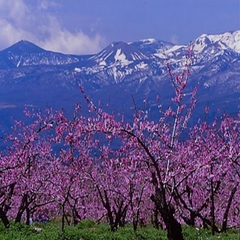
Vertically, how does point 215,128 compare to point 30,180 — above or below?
above

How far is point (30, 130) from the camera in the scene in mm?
22125

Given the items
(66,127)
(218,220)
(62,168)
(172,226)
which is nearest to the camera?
(172,226)

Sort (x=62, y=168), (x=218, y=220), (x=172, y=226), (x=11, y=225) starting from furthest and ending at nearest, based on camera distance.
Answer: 1. (x=218, y=220)
2. (x=62, y=168)
3. (x=11, y=225)
4. (x=172, y=226)

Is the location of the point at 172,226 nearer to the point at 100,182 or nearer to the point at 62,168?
the point at 100,182

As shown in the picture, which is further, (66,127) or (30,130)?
(30,130)

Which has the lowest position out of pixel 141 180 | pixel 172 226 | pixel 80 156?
pixel 172 226

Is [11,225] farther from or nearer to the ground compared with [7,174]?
nearer to the ground

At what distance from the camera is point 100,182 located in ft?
72.5

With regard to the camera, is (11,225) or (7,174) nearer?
(11,225)

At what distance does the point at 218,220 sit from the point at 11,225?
2275 cm

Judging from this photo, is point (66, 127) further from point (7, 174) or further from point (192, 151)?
point (7, 174)

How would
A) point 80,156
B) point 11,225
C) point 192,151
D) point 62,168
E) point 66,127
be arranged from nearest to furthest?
point 66,127
point 192,151
point 11,225
point 80,156
point 62,168

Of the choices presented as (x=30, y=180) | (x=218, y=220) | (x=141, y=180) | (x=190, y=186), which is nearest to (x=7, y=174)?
(x=30, y=180)

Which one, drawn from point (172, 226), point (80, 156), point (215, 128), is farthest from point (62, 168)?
point (172, 226)
